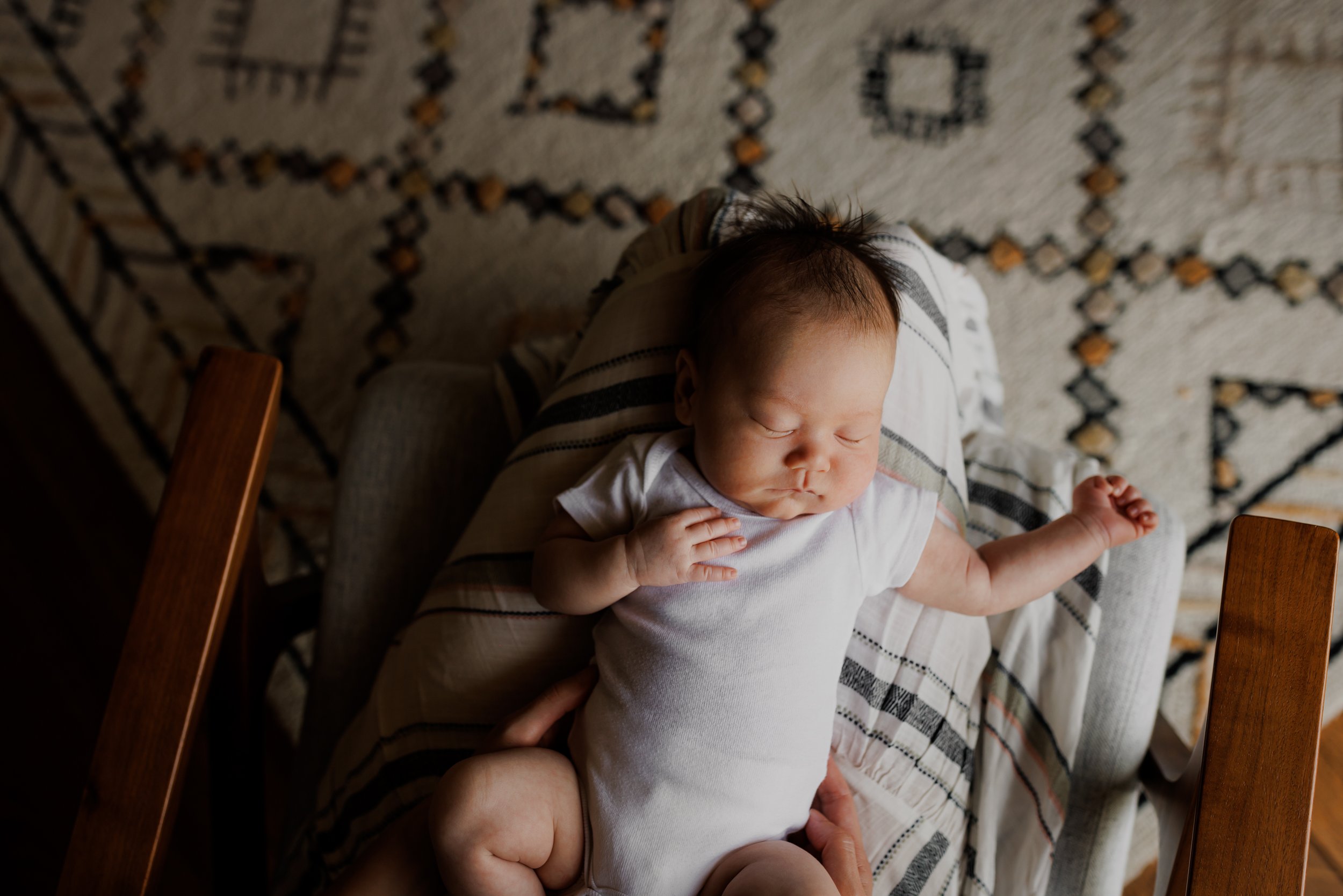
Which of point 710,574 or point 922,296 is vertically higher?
point 922,296

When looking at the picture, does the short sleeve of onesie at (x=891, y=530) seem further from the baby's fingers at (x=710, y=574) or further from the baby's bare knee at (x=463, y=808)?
the baby's bare knee at (x=463, y=808)

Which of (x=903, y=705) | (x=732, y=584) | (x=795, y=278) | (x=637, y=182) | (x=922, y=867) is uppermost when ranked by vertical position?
(x=637, y=182)

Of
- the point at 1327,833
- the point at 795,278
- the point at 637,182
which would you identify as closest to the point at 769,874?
the point at 795,278

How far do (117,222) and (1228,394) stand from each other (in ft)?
5.22

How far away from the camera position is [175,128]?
1.35 m

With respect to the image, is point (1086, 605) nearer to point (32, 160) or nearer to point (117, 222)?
point (117, 222)

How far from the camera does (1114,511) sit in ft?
2.23

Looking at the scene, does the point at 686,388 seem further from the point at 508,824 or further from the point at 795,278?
the point at 508,824

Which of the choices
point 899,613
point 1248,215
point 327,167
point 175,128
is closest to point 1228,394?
point 1248,215

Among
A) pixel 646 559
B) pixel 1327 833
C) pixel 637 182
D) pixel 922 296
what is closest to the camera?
pixel 646 559

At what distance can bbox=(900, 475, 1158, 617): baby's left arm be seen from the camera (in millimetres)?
670

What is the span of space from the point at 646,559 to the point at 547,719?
0.49ft

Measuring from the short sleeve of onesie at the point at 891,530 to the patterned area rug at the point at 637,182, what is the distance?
1.92 feet

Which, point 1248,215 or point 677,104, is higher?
point 677,104
